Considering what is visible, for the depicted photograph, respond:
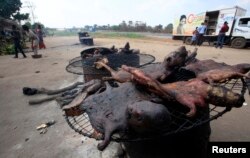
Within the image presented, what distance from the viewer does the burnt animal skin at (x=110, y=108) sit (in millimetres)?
1484

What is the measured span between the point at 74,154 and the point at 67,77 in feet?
13.6

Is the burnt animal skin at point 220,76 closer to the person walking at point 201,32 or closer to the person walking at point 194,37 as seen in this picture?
the person walking at point 201,32

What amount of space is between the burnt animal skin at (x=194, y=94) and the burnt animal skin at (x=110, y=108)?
0.51 feet

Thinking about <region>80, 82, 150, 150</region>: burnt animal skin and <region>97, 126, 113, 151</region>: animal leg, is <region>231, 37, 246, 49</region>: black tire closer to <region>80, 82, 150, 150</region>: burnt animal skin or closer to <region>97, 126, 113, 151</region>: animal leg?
<region>80, 82, 150, 150</region>: burnt animal skin

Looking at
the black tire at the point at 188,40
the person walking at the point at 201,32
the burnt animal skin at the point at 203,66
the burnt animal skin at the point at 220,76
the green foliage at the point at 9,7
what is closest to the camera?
the burnt animal skin at the point at 220,76

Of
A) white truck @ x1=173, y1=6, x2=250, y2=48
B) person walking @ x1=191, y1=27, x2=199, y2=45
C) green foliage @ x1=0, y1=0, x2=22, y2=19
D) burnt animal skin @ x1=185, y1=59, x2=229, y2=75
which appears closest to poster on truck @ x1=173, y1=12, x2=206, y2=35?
white truck @ x1=173, y1=6, x2=250, y2=48

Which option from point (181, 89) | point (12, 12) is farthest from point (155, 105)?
point (12, 12)

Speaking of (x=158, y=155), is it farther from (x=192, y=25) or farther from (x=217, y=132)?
(x=192, y=25)

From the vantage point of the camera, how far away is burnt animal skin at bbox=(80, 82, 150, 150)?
1484mm

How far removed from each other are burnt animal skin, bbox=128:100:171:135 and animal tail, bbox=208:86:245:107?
455 mm

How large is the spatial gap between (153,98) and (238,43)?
1503 centimetres

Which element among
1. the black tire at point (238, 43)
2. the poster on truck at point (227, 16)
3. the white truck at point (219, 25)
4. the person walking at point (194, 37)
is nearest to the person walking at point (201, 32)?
the person walking at point (194, 37)

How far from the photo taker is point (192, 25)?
17969 mm

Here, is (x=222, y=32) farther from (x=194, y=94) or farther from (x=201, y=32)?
(x=194, y=94)
